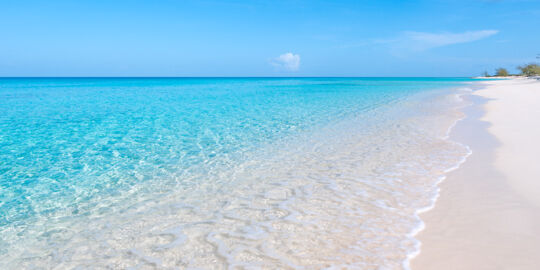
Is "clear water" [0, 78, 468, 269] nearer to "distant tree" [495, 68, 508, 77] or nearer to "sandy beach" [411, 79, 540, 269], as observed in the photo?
"sandy beach" [411, 79, 540, 269]

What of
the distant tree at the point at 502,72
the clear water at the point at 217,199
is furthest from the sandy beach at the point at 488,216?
the distant tree at the point at 502,72

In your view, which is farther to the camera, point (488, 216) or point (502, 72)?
point (502, 72)

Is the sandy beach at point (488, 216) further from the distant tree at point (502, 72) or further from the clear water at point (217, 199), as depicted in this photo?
the distant tree at point (502, 72)

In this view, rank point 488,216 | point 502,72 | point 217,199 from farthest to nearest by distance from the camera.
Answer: point 502,72 < point 217,199 < point 488,216

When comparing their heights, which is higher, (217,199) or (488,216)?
(488,216)

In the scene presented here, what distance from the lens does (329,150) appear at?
8.45m

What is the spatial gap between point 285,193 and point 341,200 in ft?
3.10

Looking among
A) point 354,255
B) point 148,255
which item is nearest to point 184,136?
point 148,255

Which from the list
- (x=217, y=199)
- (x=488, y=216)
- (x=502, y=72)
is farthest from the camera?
(x=502, y=72)

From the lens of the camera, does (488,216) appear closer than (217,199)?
Yes

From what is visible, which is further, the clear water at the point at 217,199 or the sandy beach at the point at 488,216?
the clear water at the point at 217,199

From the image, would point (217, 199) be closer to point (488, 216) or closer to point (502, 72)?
point (488, 216)

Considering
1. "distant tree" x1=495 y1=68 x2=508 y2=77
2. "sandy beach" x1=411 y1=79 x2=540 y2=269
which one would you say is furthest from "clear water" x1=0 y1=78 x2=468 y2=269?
"distant tree" x1=495 y1=68 x2=508 y2=77

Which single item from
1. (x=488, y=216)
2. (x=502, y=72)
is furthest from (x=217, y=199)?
(x=502, y=72)
